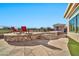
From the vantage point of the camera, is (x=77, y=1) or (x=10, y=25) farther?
(x=10, y=25)

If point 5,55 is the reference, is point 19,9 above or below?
above

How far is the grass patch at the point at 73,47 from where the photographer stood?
2.97 metres

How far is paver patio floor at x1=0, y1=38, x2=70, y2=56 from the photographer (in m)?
3.05

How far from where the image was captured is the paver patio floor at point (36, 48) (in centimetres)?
305

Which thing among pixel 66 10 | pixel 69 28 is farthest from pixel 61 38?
pixel 66 10

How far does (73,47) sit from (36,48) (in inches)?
22.1

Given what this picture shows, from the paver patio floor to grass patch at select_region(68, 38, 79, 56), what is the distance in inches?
2.4

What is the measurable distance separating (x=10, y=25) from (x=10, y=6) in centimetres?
30

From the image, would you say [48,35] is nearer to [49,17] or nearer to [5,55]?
[49,17]

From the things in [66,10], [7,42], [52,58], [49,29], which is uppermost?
[66,10]

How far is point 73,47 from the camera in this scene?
9.88ft

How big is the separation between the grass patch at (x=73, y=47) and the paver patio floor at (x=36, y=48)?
Result: 6cm

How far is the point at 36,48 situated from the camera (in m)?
3.11

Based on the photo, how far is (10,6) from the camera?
2.97m
